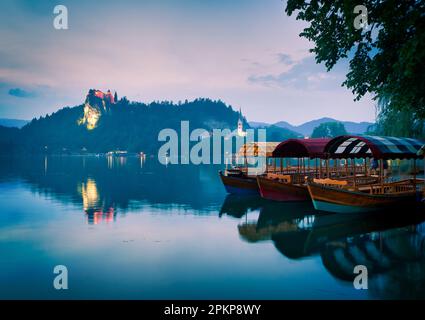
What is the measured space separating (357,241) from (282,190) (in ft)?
37.6

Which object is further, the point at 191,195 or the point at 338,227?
the point at 191,195

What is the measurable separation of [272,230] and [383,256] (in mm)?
6417

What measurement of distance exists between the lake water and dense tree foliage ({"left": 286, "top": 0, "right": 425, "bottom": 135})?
699 centimetres

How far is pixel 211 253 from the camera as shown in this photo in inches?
582

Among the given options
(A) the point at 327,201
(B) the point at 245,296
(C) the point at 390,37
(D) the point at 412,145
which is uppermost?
(C) the point at 390,37

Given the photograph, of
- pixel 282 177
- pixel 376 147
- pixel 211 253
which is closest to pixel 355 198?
pixel 376 147

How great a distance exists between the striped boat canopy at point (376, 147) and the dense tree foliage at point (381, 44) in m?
3.21

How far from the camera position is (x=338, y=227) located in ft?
60.6

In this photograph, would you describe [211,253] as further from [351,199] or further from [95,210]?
[95,210]

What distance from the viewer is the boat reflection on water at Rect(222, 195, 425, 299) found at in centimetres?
1107

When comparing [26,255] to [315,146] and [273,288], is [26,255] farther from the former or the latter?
[315,146]

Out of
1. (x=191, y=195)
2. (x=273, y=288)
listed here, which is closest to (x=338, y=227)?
(x=273, y=288)

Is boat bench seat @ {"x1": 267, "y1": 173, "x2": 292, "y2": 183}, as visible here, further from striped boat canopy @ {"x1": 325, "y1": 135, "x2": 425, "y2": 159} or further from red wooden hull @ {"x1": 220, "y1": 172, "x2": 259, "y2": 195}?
striped boat canopy @ {"x1": 325, "y1": 135, "x2": 425, "y2": 159}

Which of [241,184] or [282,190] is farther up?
[241,184]
